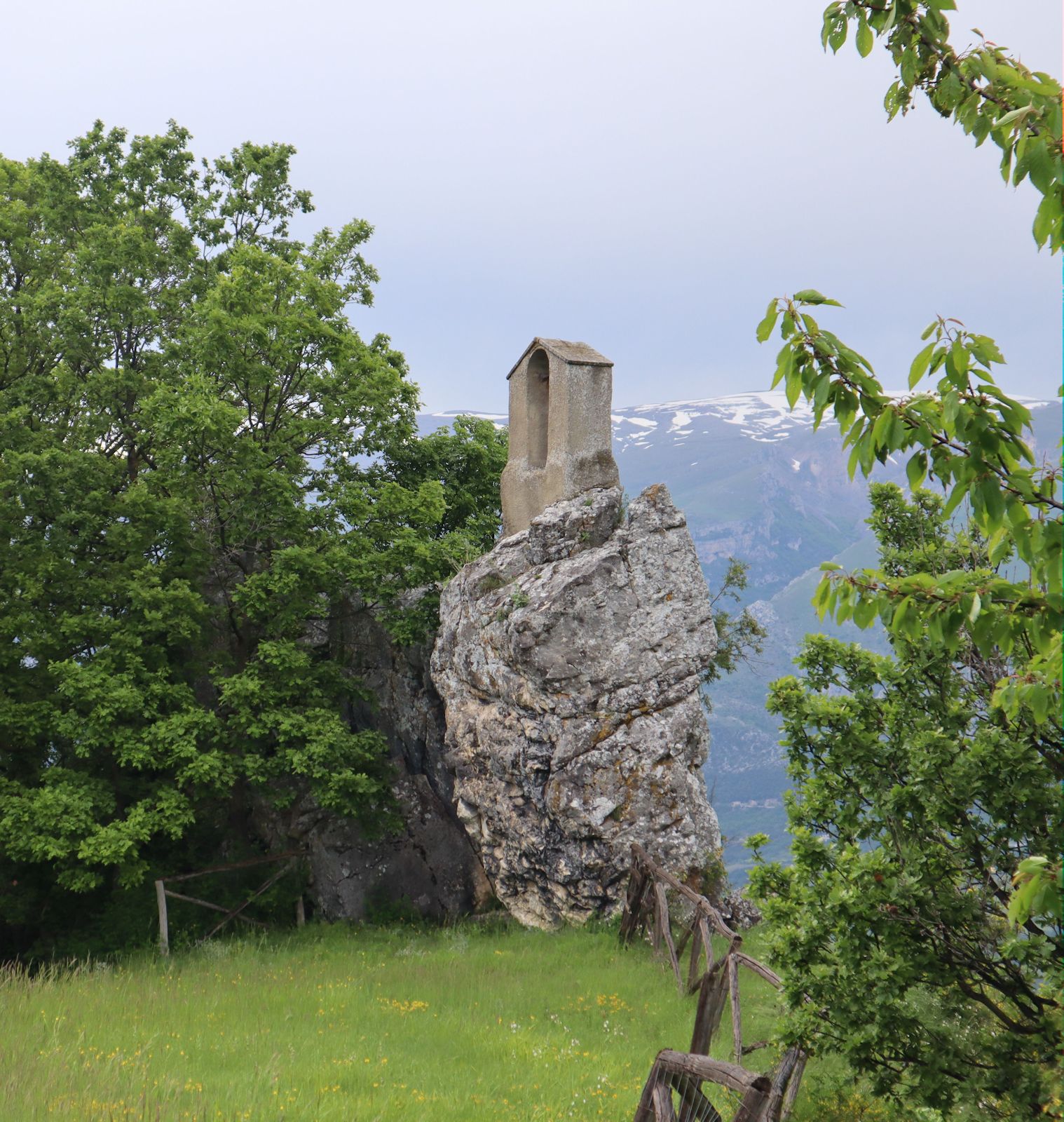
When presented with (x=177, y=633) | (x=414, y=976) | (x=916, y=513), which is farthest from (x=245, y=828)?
(x=916, y=513)

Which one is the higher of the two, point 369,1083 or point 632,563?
point 632,563

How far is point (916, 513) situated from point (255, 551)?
15.6 metres

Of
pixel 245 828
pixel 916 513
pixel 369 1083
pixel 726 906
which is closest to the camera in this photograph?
pixel 916 513

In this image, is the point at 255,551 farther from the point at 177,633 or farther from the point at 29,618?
the point at 29,618

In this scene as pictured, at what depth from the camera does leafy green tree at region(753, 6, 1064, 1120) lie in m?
3.67

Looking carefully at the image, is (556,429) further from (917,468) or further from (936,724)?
(917,468)

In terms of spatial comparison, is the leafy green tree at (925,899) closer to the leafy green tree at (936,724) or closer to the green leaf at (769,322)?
the leafy green tree at (936,724)

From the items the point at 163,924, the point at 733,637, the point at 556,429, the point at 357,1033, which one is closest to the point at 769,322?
the point at 357,1033

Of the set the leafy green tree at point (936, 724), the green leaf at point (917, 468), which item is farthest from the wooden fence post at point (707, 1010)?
the green leaf at point (917, 468)

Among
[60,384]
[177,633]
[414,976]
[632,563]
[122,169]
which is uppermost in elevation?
[122,169]

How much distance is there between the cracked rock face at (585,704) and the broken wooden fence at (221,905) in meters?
4.14

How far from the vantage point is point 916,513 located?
7.66 meters

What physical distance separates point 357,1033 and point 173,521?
37.2 ft

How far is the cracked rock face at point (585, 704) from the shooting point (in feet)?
56.5
